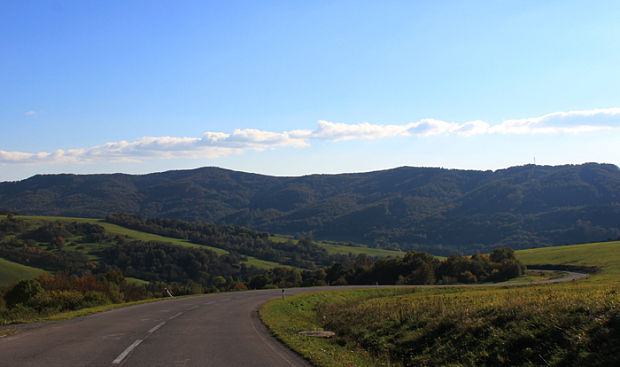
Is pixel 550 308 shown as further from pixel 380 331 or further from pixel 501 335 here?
pixel 380 331

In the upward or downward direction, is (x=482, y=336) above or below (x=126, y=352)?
below

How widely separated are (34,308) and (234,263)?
142m

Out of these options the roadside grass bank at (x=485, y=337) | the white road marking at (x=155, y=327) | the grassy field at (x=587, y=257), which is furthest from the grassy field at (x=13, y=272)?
the grassy field at (x=587, y=257)

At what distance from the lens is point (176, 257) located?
15875cm

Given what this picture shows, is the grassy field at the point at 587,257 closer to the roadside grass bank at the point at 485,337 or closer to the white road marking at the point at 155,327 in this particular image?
the roadside grass bank at the point at 485,337

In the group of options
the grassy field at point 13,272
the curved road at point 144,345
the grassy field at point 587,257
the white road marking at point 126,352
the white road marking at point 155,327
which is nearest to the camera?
the white road marking at point 126,352

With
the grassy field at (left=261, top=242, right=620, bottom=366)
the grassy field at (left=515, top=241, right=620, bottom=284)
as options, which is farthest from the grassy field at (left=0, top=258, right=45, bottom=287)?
the grassy field at (left=515, top=241, right=620, bottom=284)

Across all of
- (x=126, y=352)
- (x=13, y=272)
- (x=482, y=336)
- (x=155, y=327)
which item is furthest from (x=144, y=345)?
(x=13, y=272)

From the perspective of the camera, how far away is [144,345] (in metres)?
12.7

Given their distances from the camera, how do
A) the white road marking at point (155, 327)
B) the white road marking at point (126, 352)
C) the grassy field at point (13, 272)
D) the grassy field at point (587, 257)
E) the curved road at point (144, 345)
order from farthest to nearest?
the grassy field at point (13, 272)
the grassy field at point (587, 257)
the white road marking at point (155, 327)
the curved road at point (144, 345)
the white road marking at point (126, 352)

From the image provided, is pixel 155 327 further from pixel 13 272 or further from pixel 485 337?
pixel 13 272

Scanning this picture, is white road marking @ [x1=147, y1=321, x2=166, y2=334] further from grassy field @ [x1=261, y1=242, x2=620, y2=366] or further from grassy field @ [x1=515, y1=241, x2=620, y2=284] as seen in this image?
grassy field @ [x1=515, y1=241, x2=620, y2=284]

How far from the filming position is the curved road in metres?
10.6

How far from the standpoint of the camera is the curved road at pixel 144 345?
10609 mm
